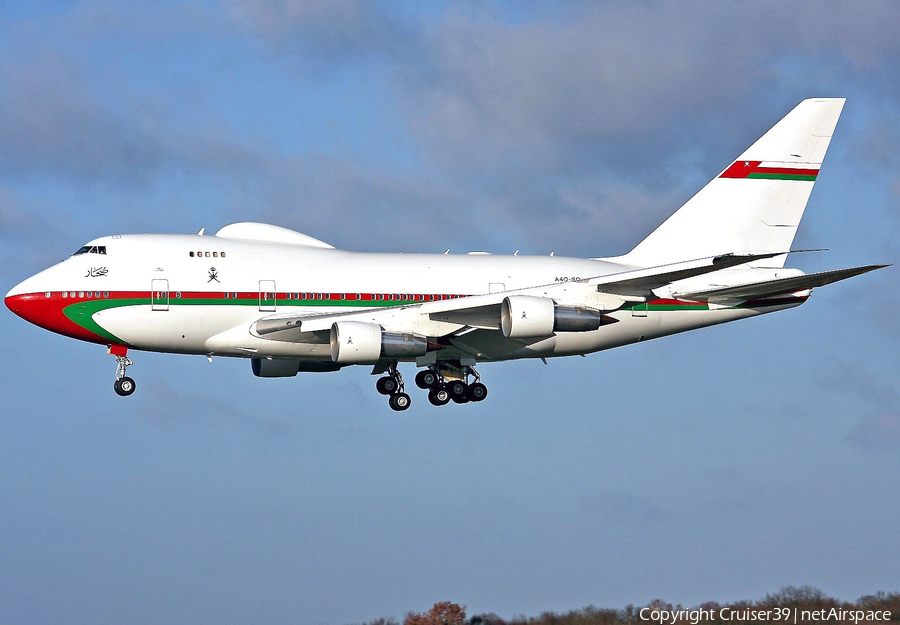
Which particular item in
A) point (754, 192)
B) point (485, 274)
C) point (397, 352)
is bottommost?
point (397, 352)

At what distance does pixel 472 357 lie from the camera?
183ft

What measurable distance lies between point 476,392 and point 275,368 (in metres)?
8.65

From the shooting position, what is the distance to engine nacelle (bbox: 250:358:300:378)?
5672 centimetres

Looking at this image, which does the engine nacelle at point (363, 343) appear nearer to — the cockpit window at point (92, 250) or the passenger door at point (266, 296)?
the passenger door at point (266, 296)

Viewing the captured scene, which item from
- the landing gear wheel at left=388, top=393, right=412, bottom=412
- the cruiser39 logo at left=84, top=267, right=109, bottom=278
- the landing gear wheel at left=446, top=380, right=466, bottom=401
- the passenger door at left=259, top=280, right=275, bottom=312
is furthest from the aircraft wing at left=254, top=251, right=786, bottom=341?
the cruiser39 logo at left=84, top=267, right=109, bottom=278

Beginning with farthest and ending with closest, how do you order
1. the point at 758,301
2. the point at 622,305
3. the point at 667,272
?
the point at 758,301 → the point at 622,305 → the point at 667,272

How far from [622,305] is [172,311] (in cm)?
1761

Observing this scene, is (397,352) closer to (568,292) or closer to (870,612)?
(568,292)

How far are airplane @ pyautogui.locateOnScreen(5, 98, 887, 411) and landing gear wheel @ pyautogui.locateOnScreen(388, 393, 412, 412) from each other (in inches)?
2.1

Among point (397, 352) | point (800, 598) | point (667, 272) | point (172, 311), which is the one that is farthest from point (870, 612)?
point (172, 311)

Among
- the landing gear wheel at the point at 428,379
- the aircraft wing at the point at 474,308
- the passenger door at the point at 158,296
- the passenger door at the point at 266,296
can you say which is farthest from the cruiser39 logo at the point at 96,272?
the landing gear wheel at the point at 428,379

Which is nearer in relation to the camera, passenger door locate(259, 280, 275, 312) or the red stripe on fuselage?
the red stripe on fuselage

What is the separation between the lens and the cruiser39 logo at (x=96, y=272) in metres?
51.0

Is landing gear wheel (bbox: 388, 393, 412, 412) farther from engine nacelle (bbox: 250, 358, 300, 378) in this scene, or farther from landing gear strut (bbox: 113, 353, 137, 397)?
landing gear strut (bbox: 113, 353, 137, 397)
